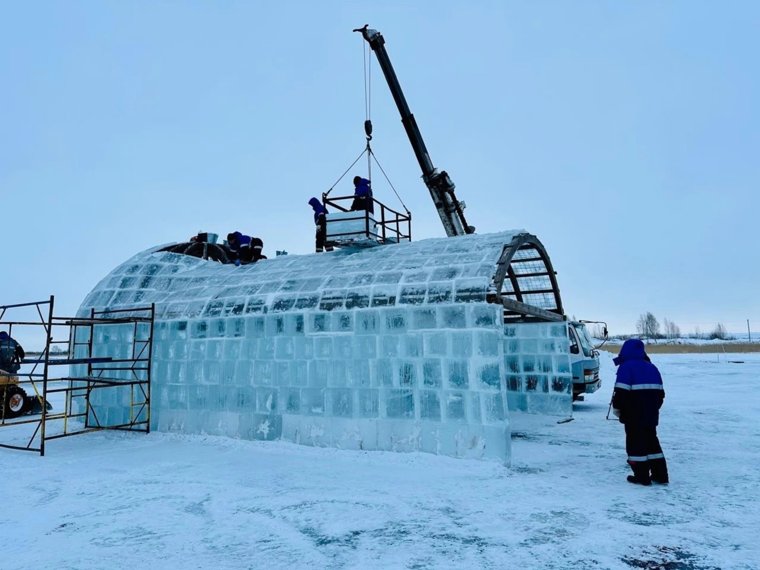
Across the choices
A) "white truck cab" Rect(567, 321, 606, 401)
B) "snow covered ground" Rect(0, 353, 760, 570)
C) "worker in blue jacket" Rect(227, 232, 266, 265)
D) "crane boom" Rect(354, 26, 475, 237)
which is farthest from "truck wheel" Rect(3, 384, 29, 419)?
"white truck cab" Rect(567, 321, 606, 401)

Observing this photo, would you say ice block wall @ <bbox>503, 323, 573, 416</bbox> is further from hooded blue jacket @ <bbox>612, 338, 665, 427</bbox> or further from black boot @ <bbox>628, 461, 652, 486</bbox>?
hooded blue jacket @ <bbox>612, 338, 665, 427</bbox>

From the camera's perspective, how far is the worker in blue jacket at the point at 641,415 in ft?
22.9

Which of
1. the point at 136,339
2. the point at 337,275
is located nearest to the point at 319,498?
the point at 337,275

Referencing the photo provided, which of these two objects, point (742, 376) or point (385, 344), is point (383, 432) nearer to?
point (385, 344)

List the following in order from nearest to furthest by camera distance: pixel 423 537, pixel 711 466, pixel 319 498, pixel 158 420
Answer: pixel 423 537
pixel 319 498
pixel 711 466
pixel 158 420

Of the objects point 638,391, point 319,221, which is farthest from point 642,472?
point 319,221

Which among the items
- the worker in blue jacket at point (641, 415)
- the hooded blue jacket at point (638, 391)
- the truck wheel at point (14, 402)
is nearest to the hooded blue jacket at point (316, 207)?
the hooded blue jacket at point (638, 391)

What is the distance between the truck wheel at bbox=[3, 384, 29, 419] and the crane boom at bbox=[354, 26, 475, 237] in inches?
617

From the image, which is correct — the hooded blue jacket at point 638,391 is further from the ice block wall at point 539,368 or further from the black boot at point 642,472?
the ice block wall at point 539,368

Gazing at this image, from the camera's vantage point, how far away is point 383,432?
9164 mm

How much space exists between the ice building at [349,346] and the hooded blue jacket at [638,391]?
5.84 ft

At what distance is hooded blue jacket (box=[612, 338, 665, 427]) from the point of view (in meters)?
6.98

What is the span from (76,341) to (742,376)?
94.2 feet

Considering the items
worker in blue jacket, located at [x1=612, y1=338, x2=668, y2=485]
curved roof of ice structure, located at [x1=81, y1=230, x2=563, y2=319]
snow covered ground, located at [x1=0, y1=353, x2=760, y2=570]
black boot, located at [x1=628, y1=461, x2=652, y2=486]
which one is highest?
curved roof of ice structure, located at [x1=81, y1=230, x2=563, y2=319]
